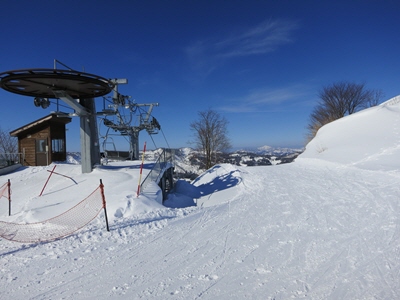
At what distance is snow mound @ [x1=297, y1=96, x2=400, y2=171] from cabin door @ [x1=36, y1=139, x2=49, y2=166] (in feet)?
73.8

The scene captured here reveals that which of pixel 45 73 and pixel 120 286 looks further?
pixel 45 73

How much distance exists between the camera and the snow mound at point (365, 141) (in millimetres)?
13763

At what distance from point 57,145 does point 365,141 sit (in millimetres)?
25220

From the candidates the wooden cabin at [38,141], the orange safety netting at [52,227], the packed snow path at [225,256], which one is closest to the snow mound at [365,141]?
the packed snow path at [225,256]

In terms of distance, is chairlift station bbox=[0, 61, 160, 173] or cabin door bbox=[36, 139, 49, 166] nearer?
chairlift station bbox=[0, 61, 160, 173]

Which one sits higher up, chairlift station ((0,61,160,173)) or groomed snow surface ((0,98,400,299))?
chairlift station ((0,61,160,173))

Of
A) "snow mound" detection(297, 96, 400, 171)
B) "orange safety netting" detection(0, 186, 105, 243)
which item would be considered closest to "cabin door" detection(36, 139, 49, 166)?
"orange safety netting" detection(0, 186, 105, 243)

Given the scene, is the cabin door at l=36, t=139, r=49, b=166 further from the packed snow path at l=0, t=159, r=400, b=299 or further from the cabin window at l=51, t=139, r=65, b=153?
the packed snow path at l=0, t=159, r=400, b=299

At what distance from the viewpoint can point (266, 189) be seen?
1120cm

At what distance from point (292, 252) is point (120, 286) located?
3049mm

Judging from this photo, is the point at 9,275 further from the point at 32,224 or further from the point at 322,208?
the point at 322,208

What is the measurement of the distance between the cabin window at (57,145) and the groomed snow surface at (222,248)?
12.3m

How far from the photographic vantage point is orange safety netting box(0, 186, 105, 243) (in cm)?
571

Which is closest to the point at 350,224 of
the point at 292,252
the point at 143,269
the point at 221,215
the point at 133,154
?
the point at 292,252
